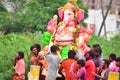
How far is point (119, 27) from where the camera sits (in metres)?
44.7

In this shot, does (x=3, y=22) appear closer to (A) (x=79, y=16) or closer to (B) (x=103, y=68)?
(A) (x=79, y=16)

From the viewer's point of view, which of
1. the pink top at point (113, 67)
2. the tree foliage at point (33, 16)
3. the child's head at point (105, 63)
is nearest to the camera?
the pink top at point (113, 67)

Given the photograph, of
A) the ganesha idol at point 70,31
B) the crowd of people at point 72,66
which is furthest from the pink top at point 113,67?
the ganesha idol at point 70,31

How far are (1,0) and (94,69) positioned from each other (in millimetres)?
21698

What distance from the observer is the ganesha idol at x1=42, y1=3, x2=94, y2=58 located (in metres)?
13.5

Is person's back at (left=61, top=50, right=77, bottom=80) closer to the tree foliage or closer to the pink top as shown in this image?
the pink top

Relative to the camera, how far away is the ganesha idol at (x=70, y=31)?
1352cm

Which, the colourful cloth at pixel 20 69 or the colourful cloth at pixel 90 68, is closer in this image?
the colourful cloth at pixel 90 68

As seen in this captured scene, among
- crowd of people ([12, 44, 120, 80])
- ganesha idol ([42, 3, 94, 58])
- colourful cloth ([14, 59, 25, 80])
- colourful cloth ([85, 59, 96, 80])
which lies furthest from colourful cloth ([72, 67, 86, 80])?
ganesha idol ([42, 3, 94, 58])

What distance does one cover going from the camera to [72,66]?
1116cm

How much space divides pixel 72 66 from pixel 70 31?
260 cm

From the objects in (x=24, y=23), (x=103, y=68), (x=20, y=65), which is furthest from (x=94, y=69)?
(x=24, y=23)

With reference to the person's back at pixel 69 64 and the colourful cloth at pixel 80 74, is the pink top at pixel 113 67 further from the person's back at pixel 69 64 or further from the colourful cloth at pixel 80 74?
the person's back at pixel 69 64

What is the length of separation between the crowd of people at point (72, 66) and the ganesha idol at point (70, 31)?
1.17m
